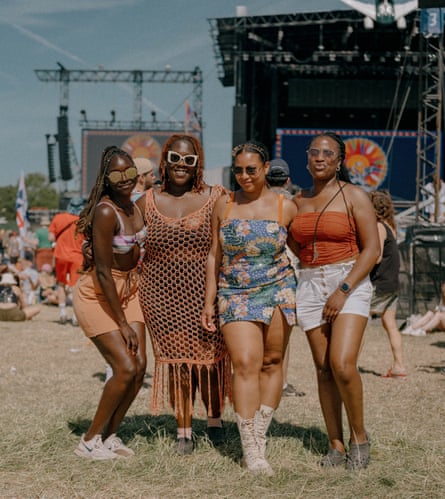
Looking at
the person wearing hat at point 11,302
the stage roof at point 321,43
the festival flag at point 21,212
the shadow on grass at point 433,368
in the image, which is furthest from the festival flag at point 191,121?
the shadow on grass at point 433,368

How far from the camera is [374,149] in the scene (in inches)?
945

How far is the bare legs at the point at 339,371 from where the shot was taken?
12.4 ft

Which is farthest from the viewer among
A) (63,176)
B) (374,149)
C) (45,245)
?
(63,176)

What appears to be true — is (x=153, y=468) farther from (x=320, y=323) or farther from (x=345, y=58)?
(x=345, y=58)

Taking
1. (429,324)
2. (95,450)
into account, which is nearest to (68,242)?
(429,324)

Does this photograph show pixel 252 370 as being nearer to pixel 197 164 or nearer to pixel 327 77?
pixel 197 164

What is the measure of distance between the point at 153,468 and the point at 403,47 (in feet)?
69.0

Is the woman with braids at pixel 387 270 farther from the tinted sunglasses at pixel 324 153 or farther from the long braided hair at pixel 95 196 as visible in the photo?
the long braided hair at pixel 95 196

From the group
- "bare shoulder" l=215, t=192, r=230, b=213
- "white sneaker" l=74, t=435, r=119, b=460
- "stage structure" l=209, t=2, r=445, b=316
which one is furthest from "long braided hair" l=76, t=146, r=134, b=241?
"stage structure" l=209, t=2, r=445, b=316

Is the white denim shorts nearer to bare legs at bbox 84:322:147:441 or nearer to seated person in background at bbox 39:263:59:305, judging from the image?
bare legs at bbox 84:322:147:441

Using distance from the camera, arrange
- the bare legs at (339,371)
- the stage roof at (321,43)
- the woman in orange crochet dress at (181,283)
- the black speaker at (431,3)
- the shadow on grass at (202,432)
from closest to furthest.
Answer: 1. the bare legs at (339,371)
2. the woman in orange crochet dress at (181,283)
3. the shadow on grass at (202,432)
4. the black speaker at (431,3)
5. the stage roof at (321,43)

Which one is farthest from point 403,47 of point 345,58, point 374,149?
point 374,149

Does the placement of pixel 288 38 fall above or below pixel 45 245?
above

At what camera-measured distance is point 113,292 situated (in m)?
3.90
